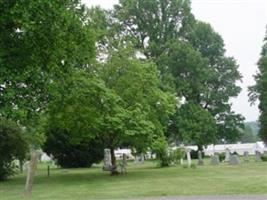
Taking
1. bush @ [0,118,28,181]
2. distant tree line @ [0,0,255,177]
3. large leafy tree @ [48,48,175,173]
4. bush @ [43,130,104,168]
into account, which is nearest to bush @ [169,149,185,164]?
distant tree line @ [0,0,255,177]

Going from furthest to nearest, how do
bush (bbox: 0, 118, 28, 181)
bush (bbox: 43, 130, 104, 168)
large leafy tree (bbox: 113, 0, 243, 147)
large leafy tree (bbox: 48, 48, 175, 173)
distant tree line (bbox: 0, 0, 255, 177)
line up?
large leafy tree (bbox: 113, 0, 243, 147), bush (bbox: 43, 130, 104, 168), bush (bbox: 0, 118, 28, 181), large leafy tree (bbox: 48, 48, 175, 173), distant tree line (bbox: 0, 0, 255, 177)

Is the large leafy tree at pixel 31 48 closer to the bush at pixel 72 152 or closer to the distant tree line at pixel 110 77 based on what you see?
the distant tree line at pixel 110 77

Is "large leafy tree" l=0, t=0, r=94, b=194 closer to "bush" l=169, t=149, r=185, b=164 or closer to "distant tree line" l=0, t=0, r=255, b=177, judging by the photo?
"distant tree line" l=0, t=0, r=255, b=177

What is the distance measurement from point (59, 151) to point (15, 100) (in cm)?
3520

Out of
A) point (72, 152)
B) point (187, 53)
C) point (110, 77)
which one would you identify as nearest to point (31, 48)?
point (110, 77)

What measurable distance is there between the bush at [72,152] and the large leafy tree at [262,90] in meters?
19.7

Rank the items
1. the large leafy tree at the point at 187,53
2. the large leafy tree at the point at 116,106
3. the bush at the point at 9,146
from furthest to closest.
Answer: the large leafy tree at the point at 187,53 → the bush at the point at 9,146 → the large leafy tree at the point at 116,106

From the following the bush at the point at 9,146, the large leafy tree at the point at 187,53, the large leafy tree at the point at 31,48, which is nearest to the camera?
the large leafy tree at the point at 31,48

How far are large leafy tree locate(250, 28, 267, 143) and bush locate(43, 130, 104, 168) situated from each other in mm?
19696

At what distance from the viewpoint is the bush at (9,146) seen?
3712 cm

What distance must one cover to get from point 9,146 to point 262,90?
34.8 meters

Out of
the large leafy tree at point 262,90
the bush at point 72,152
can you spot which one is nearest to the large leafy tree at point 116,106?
the bush at point 72,152

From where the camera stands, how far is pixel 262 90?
63531 millimetres

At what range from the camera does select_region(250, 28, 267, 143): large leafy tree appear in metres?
62.6
